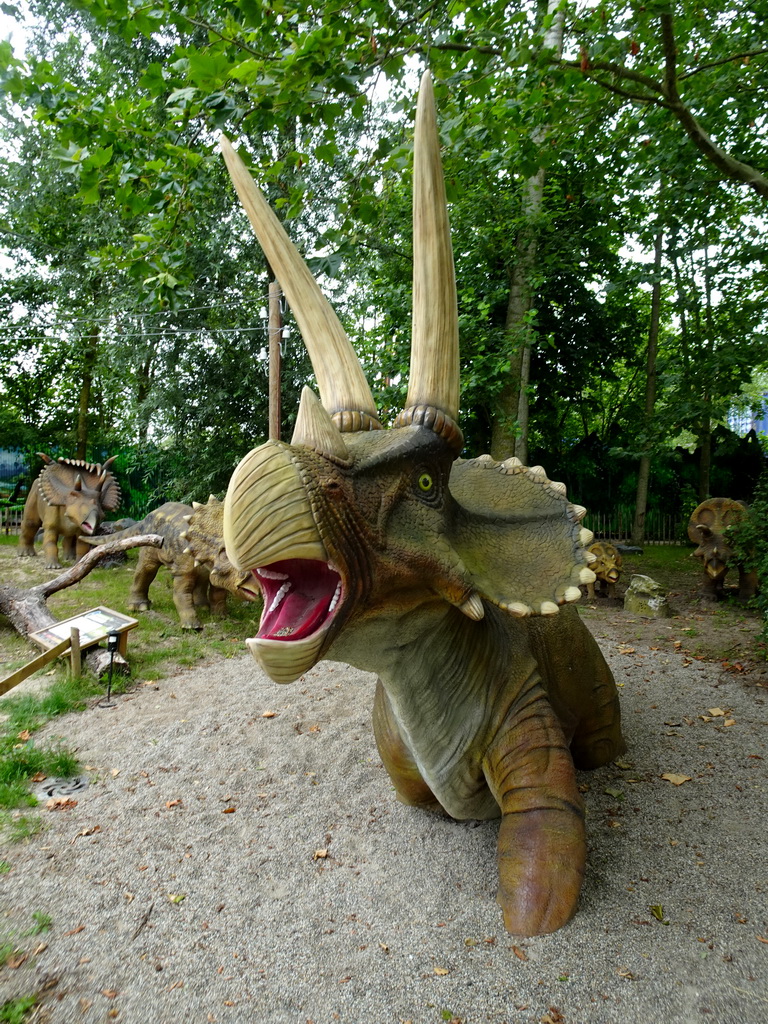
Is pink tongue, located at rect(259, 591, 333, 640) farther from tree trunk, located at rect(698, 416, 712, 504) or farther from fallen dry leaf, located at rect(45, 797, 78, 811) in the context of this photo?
tree trunk, located at rect(698, 416, 712, 504)

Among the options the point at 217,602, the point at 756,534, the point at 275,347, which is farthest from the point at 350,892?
the point at 275,347

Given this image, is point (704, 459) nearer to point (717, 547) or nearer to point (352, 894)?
point (717, 547)

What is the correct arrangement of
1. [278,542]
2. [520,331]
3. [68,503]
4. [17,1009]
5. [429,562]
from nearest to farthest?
[278,542]
[429,562]
[17,1009]
[520,331]
[68,503]

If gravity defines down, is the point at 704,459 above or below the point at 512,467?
above

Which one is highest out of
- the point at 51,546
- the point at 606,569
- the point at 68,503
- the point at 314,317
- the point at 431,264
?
the point at 431,264

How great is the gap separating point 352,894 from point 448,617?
1.20 meters

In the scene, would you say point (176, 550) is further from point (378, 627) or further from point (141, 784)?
point (378, 627)

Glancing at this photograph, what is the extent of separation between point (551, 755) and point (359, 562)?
1.13 m

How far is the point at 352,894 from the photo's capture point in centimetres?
258

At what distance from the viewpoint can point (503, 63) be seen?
408 centimetres

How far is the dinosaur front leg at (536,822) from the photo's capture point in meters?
2.17

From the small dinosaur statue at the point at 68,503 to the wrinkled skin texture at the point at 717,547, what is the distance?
8796 millimetres

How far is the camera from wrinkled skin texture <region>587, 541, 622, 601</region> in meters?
8.36

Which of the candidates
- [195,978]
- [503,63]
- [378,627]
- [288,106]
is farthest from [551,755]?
[503,63]
